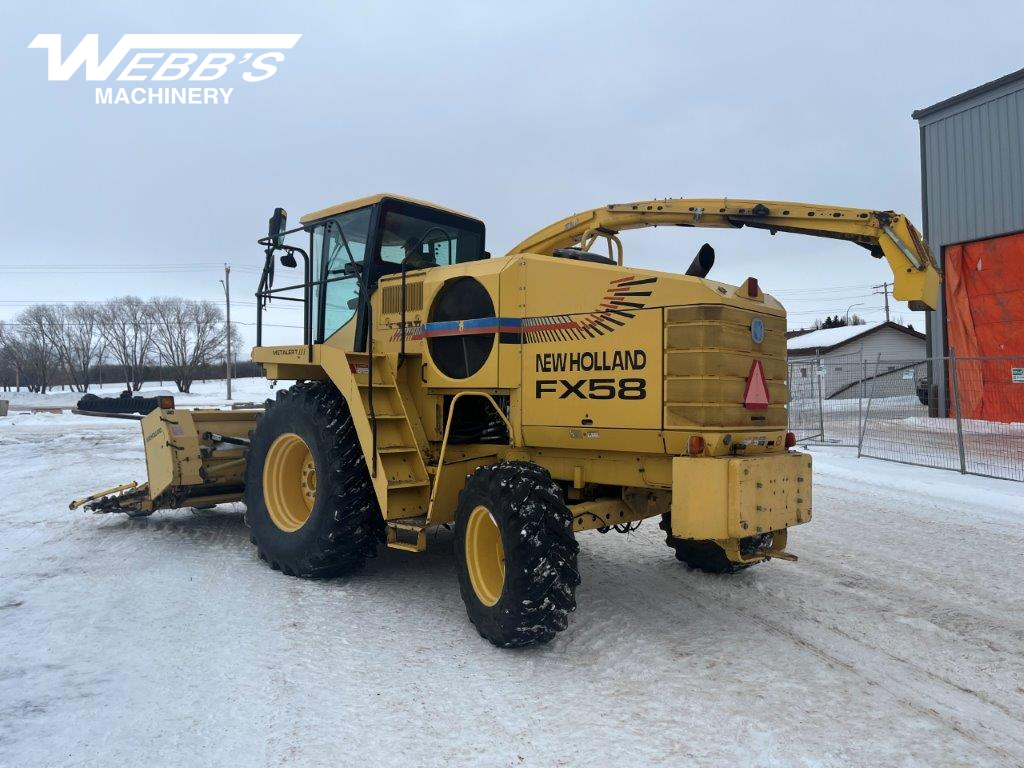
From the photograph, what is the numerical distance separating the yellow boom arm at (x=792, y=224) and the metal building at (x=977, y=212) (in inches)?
574

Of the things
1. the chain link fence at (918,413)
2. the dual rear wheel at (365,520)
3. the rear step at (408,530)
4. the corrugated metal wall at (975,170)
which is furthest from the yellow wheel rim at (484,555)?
the corrugated metal wall at (975,170)

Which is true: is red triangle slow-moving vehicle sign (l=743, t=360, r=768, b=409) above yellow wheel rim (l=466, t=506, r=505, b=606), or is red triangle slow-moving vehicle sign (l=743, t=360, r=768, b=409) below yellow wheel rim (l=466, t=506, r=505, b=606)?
above

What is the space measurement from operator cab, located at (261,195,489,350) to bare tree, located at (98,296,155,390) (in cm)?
7025

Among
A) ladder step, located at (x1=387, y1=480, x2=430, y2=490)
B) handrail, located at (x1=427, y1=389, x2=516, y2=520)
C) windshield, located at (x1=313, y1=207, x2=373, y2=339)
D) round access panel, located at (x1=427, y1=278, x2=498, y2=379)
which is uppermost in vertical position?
windshield, located at (x1=313, y1=207, x2=373, y2=339)

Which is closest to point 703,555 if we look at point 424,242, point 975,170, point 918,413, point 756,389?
point 756,389

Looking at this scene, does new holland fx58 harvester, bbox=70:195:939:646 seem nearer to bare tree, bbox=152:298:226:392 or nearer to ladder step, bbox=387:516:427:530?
ladder step, bbox=387:516:427:530

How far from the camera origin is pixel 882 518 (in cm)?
768

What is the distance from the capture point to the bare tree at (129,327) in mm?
68500

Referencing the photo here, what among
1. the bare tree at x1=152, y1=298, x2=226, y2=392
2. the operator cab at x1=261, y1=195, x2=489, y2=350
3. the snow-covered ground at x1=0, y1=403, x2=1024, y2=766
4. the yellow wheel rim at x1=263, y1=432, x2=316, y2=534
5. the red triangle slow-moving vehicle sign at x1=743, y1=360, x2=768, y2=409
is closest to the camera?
the snow-covered ground at x1=0, y1=403, x2=1024, y2=766

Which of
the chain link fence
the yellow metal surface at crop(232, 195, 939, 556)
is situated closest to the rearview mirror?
the yellow metal surface at crop(232, 195, 939, 556)

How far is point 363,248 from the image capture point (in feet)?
19.1

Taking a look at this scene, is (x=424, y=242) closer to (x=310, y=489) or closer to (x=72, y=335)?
(x=310, y=489)

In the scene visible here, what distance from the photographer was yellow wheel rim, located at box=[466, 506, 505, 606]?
→ 4.32m

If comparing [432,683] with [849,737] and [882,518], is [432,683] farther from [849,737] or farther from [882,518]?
[882,518]
